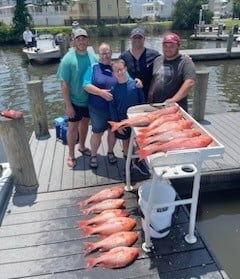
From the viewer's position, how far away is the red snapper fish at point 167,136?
2828 millimetres

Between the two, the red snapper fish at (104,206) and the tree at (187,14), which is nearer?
the red snapper fish at (104,206)

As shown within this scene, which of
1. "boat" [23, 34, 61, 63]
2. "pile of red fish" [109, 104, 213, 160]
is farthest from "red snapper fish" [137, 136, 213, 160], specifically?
"boat" [23, 34, 61, 63]

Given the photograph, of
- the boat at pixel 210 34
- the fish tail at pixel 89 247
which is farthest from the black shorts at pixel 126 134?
the boat at pixel 210 34

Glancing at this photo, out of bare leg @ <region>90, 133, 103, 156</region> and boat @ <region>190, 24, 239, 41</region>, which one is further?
boat @ <region>190, 24, 239, 41</region>

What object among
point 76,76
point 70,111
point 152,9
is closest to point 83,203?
point 70,111

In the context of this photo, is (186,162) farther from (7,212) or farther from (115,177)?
(7,212)

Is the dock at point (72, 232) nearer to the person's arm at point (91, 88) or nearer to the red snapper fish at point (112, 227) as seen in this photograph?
the red snapper fish at point (112, 227)

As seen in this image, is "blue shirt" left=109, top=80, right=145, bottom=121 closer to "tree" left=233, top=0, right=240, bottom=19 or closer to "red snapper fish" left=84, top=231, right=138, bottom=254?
"red snapper fish" left=84, top=231, right=138, bottom=254

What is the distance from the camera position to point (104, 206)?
144 inches

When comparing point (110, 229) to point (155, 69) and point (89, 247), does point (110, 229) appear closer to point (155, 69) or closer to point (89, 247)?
point (89, 247)

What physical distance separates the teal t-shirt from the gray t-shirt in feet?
2.79

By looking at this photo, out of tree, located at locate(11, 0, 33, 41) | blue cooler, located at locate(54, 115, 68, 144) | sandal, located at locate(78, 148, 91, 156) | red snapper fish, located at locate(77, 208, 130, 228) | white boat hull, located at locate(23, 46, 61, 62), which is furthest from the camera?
tree, located at locate(11, 0, 33, 41)

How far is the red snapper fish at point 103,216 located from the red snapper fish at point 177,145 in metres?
1.05

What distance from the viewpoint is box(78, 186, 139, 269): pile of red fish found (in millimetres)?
2936
